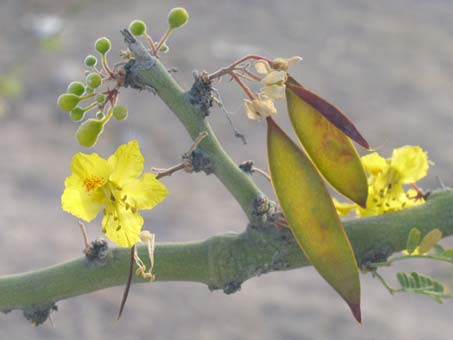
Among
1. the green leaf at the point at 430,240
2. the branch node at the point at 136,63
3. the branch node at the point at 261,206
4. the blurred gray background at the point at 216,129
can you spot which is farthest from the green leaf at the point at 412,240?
the blurred gray background at the point at 216,129

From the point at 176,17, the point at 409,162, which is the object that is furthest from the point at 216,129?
the point at 176,17

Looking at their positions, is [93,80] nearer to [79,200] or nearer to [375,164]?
[79,200]

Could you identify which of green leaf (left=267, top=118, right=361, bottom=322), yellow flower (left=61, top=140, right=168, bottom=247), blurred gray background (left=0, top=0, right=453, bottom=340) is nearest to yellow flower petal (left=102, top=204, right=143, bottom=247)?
yellow flower (left=61, top=140, right=168, bottom=247)

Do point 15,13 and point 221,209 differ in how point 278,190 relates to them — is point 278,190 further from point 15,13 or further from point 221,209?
point 15,13

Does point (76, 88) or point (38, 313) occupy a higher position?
point (76, 88)

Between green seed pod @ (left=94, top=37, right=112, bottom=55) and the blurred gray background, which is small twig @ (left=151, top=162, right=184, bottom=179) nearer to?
green seed pod @ (left=94, top=37, right=112, bottom=55)

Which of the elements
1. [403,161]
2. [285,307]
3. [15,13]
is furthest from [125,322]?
[15,13]
